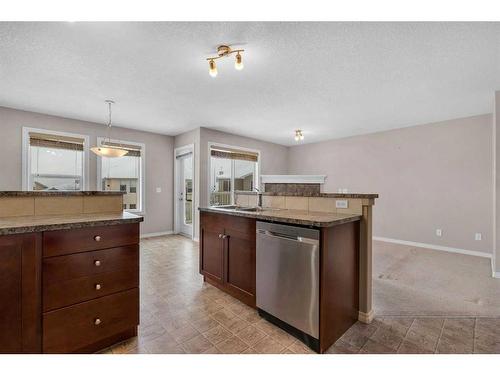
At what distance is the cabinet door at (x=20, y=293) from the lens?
126cm

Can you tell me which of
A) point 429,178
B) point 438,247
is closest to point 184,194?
point 429,178

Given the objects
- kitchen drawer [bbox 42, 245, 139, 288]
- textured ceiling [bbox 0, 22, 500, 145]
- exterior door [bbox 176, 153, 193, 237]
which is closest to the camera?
kitchen drawer [bbox 42, 245, 139, 288]

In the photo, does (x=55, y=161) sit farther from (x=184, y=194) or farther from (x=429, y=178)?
(x=429, y=178)

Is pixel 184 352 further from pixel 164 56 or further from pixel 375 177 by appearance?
pixel 375 177

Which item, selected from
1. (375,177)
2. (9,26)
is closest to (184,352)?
(9,26)

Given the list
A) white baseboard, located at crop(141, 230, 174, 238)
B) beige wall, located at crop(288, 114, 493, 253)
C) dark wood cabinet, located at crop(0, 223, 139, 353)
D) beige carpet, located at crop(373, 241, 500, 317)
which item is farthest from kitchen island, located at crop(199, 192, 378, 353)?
beige wall, located at crop(288, 114, 493, 253)

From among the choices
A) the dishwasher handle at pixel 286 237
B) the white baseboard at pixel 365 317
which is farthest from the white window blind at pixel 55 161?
the white baseboard at pixel 365 317

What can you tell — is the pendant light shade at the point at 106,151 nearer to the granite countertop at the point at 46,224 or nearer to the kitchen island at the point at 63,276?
the kitchen island at the point at 63,276

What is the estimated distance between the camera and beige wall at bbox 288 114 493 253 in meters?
4.05

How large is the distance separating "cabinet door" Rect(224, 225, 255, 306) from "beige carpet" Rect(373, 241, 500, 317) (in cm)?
123

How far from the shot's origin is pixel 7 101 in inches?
137

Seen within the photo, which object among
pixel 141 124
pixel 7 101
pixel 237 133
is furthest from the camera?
pixel 237 133

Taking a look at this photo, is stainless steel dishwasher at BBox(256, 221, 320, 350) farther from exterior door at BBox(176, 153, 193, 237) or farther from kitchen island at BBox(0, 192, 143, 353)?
exterior door at BBox(176, 153, 193, 237)

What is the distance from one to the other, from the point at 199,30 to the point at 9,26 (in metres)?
1.48
